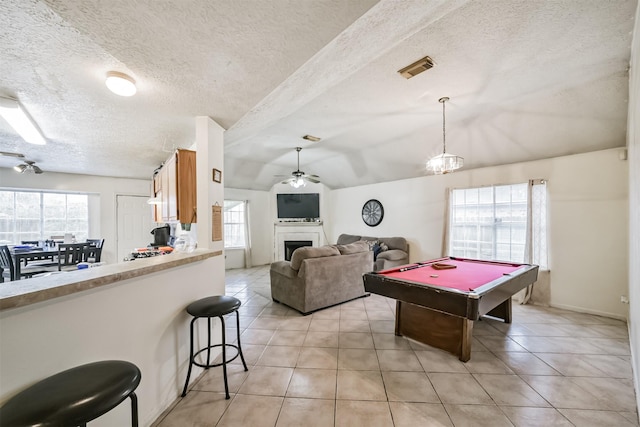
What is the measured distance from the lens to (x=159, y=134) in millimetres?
2898

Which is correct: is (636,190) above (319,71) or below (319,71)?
below

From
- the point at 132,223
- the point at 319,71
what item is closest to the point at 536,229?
the point at 319,71

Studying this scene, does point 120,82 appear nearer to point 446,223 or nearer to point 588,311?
point 446,223

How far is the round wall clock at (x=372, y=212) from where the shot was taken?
6262mm

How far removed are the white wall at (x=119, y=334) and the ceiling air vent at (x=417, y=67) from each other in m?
2.63

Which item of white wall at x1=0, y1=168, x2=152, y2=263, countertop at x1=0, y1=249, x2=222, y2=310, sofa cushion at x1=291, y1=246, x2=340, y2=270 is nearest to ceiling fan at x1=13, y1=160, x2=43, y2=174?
white wall at x1=0, y1=168, x2=152, y2=263

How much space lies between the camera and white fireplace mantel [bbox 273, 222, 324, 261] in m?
7.25

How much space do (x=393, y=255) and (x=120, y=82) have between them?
505cm

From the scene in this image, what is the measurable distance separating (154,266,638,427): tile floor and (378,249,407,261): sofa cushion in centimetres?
219

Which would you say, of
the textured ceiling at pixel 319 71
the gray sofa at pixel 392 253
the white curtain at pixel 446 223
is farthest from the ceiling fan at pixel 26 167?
the white curtain at pixel 446 223

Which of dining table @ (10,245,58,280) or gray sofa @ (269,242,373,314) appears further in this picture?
gray sofa @ (269,242,373,314)

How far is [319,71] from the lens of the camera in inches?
69.1

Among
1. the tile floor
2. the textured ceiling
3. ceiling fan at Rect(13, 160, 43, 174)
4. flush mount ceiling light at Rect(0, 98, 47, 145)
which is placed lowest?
the tile floor

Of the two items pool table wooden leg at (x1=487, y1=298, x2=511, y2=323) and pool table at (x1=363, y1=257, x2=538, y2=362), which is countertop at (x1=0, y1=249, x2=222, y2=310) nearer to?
pool table at (x1=363, y1=257, x2=538, y2=362)
